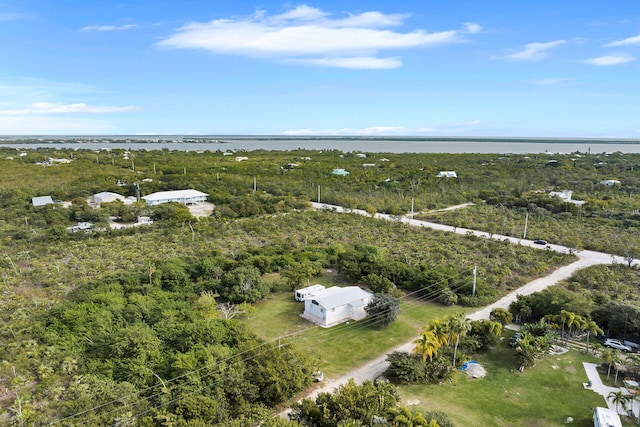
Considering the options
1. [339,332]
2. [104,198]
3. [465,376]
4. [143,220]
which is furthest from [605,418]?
[104,198]

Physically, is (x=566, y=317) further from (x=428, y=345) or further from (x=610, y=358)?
(x=428, y=345)

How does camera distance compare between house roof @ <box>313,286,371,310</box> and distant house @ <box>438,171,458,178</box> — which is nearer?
house roof @ <box>313,286,371,310</box>

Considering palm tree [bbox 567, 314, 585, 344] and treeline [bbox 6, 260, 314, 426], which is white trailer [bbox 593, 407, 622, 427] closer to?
palm tree [bbox 567, 314, 585, 344]

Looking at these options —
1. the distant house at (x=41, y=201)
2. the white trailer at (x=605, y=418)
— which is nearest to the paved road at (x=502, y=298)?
the white trailer at (x=605, y=418)

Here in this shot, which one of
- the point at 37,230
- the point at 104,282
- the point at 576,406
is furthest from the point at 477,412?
the point at 37,230

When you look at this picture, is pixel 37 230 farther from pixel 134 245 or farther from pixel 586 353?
pixel 586 353

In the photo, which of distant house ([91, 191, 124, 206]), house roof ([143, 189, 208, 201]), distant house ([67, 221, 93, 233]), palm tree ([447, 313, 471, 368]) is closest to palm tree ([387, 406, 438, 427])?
palm tree ([447, 313, 471, 368])

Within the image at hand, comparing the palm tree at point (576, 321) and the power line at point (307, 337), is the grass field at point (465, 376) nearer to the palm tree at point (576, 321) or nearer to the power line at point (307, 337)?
the power line at point (307, 337)
